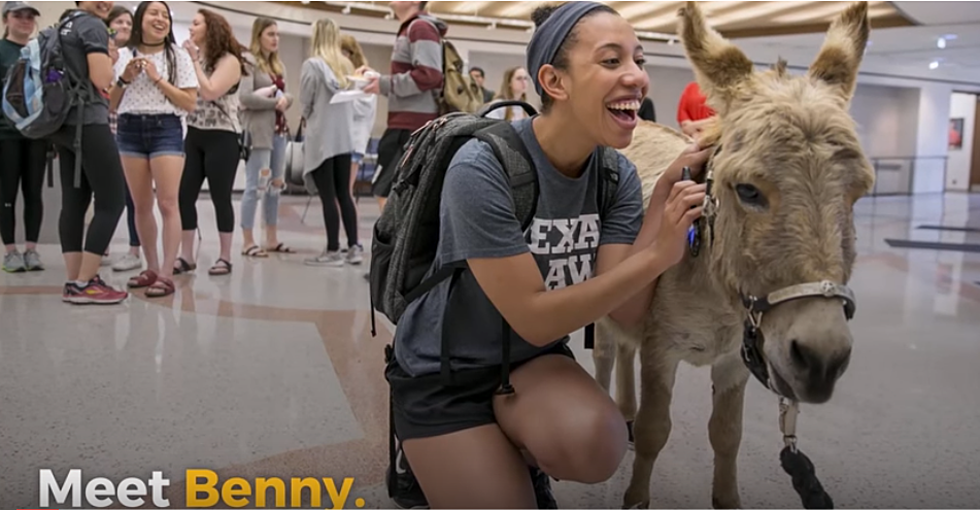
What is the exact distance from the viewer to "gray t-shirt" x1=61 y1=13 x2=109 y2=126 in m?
4.84

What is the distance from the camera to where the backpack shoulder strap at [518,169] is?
1.98 metres

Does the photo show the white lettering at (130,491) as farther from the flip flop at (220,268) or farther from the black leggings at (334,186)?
the black leggings at (334,186)

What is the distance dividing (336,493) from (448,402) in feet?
2.48

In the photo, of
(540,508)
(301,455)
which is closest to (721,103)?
(540,508)

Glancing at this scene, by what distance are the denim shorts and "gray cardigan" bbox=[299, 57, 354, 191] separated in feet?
4.90

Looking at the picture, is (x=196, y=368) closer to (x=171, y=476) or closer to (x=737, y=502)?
(x=171, y=476)

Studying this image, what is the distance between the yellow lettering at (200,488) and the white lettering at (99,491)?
0.24 metres

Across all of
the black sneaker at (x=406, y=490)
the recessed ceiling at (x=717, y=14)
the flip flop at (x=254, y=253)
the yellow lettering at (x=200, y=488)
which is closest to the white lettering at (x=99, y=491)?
the yellow lettering at (x=200, y=488)

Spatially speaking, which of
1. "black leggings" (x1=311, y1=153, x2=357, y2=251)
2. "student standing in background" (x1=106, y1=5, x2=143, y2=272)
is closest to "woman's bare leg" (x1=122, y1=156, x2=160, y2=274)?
"student standing in background" (x1=106, y1=5, x2=143, y2=272)

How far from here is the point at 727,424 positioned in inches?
100

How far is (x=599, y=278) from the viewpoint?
1852 millimetres

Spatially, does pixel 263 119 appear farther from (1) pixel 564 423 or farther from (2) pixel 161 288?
(1) pixel 564 423

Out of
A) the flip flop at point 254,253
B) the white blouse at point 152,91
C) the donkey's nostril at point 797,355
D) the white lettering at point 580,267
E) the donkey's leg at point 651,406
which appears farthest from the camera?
the flip flop at point 254,253

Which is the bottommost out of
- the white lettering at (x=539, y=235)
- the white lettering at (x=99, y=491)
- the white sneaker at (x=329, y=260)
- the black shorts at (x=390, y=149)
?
the white lettering at (x=99, y=491)
